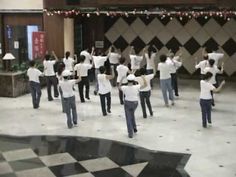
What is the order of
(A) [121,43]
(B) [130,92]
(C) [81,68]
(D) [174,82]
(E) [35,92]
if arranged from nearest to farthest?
(B) [130,92] → (E) [35,92] → (C) [81,68] → (D) [174,82] → (A) [121,43]

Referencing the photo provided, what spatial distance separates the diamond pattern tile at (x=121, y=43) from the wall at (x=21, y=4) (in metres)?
3.24

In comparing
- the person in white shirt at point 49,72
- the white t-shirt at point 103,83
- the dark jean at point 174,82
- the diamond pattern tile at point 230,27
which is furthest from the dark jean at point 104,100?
the diamond pattern tile at point 230,27

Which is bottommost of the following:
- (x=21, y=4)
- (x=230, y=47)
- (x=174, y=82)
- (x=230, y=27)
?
(x=174, y=82)

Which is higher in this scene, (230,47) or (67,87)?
(230,47)

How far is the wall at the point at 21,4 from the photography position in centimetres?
1683

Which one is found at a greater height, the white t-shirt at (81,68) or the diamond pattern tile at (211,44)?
the diamond pattern tile at (211,44)

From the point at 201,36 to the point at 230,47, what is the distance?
113 cm

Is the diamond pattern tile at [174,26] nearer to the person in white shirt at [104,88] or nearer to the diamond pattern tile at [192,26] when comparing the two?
the diamond pattern tile at [192,26]

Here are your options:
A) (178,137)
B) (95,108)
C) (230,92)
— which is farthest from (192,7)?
(178,137)

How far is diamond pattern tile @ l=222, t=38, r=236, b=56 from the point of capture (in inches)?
651

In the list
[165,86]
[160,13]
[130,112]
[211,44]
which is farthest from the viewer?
[211,44]

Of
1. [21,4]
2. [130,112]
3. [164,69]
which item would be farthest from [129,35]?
[130,112]

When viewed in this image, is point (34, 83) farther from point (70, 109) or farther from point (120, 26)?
point (120, 26)

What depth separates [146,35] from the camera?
57.6 ft
